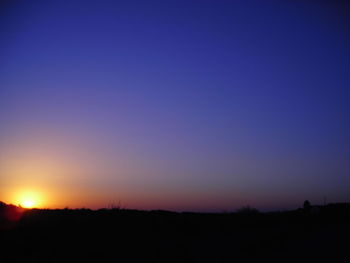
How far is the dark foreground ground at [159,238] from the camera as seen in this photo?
12.5 m

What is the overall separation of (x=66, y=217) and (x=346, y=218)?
16707 millimetres

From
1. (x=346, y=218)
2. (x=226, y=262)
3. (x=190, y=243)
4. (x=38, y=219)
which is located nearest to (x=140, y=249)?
(x=190, y=243)

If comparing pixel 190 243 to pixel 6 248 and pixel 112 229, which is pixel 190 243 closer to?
pixel 112 229

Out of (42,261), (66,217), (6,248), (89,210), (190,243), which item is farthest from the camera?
(89,210)

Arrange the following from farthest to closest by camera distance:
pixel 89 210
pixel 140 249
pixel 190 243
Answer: pixel 89 210 < pixel 190 243 < pixel 140 249

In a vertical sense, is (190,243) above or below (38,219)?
below

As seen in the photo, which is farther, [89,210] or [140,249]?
[89,210]

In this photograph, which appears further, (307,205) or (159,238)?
(307,205)

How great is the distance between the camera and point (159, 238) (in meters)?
14.7

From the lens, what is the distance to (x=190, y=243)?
14383 mm

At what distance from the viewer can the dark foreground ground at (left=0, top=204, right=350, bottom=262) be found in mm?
A: 12469

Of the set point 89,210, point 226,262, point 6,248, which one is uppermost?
point 89,210

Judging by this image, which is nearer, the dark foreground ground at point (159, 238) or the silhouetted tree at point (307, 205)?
the dark foreground ground at point (159, 238)

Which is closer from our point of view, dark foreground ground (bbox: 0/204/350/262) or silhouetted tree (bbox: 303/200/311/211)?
dark foreground ground (bbox: 0/204/350/262)
